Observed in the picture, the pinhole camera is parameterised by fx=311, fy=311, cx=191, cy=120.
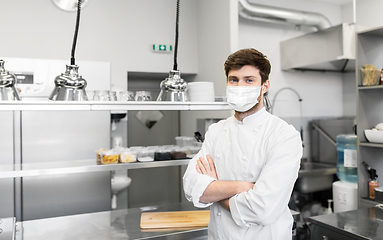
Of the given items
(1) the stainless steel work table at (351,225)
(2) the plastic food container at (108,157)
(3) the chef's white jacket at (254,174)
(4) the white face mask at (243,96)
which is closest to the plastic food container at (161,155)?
(2) the plastic food container at (108,157)

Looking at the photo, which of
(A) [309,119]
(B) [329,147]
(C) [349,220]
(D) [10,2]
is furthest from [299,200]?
(D) [10,2]

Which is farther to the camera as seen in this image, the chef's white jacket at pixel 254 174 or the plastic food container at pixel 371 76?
the plastic food container at pixel 371 76

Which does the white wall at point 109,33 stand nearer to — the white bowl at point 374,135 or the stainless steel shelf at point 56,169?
the stainless steel shelf at point 56,169

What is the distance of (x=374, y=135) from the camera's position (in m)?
2.45

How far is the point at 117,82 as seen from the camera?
333 centimetres

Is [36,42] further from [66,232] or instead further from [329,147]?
[329,147]

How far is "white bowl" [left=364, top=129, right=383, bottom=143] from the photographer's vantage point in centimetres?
241

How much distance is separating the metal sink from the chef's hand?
6.99 feet

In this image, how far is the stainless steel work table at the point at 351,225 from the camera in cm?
189

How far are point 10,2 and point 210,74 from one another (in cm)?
207

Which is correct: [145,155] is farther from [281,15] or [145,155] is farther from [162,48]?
[281,15]

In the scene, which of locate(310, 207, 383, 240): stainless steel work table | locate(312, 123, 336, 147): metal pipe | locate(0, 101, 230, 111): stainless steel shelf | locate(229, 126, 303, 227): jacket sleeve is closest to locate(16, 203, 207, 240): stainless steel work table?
locate(229, 126, 303, 227): jacket sleeve

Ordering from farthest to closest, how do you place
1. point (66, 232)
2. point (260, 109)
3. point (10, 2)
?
point (10, 2) < point (66, 232) < point (260, 109)

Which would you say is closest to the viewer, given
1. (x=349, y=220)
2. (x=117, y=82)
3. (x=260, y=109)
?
(x=260, y=109)
